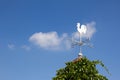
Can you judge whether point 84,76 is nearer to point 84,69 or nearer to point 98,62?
point 84,69

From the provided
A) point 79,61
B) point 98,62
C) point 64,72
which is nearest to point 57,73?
point 64,72

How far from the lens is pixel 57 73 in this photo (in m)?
15.4

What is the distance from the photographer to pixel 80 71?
14805 millimetres

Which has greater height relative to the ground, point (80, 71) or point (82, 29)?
point (82, 29)

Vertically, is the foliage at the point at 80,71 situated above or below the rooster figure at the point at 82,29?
below

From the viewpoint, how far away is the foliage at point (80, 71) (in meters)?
14.5

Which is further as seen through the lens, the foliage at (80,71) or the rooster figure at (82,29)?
the rooster figure at (82,29)

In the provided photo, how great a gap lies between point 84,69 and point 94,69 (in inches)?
27.5

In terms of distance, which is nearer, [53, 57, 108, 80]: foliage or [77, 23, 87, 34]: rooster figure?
[53, 57, 108, 80]: foliage

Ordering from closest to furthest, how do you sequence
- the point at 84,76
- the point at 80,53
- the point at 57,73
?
the point at 84,76
the point at 57,73
the point at 80,53

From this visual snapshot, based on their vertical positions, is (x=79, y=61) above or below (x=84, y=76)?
above

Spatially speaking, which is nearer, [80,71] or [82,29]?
[80,71]

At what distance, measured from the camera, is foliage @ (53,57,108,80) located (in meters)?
14.5

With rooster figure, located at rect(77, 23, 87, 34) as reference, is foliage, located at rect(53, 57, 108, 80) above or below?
below
